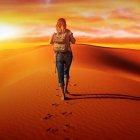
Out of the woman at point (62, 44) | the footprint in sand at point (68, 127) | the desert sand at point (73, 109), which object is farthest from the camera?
the woman at point (62, 44)

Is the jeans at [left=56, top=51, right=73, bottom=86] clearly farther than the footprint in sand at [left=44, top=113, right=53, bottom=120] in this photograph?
Yes

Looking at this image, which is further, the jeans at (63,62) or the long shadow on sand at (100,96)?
the long shadow on sand at (100,96)

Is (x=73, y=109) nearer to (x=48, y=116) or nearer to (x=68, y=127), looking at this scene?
(x=48, y=116)

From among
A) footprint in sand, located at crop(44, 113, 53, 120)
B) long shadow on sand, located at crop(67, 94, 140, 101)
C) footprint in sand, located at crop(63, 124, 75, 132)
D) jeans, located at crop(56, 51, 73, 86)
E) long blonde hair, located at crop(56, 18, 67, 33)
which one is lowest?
footprint in sand, located at crop(63, 124, 75, 132)

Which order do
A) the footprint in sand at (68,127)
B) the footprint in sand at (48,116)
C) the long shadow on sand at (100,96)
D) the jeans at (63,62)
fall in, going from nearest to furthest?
1. the footprint in sand at (68,127)
2. the footprint in sand at (48,116)
3. the jeans at (63,62)
4. the long shadow on sand at (100,96)

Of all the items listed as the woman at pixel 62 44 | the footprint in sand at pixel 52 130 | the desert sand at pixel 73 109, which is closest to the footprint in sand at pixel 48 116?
the desert sand at pixel 73 109

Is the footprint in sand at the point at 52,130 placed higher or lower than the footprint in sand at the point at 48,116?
lower

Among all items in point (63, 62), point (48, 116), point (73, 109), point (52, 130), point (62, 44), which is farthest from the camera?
point (63, 62)

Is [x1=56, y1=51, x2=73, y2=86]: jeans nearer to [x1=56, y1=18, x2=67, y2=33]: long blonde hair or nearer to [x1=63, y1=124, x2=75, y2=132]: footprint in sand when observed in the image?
[x1=56, y1=18, x2=67, y2=33]: long blonde hair

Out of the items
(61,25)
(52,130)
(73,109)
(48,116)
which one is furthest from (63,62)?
(52,130)

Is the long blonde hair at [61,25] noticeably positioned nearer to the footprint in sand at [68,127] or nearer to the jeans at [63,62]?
the jeans at [63,62]

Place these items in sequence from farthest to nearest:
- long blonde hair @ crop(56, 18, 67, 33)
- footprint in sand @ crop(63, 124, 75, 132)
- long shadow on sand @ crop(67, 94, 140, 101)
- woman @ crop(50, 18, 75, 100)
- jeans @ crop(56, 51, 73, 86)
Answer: long shadow on sand @ crop(67, 94, 140, 101), jeans @ crop(56, 51, 73, 86), woman @ crop(50, 18, 75, 100), long blonde hair @ crop(56, 18, 67, 33), footprint in sand @ crop(63, 124, 75, 132)

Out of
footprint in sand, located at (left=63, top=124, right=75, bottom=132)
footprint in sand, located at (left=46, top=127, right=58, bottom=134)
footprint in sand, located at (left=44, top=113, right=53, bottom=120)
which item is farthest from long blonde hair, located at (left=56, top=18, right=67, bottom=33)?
footprint in sand, located at (left=46, top=127, right=58, bottom=134)

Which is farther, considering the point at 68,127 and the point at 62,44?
the point at 62,44
